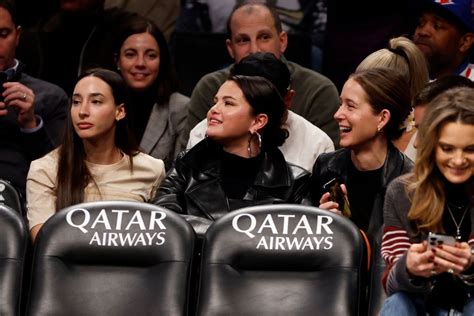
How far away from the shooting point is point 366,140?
4.75 metres

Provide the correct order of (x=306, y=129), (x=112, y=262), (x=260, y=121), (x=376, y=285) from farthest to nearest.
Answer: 1. (x=306, y=129)
2. (x=260, y=121)
3. (x=112, y=262)
4. (x=376, y=285)

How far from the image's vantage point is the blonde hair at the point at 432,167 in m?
3.76

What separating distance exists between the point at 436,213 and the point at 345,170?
1034mm

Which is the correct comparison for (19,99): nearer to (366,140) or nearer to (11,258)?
(11,258)

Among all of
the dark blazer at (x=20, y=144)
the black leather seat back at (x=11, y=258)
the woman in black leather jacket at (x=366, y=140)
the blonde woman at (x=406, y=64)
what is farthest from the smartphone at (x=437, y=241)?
the dark blazer at (x=20, y=144)

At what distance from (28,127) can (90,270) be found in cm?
133

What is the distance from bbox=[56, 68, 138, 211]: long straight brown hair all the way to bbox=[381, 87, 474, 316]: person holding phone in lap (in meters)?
1.43

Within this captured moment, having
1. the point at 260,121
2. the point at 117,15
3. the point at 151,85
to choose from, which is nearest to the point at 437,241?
the point at 260,121

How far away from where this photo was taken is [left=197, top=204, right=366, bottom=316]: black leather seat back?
4.07 metres

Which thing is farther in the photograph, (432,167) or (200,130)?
(200,130)

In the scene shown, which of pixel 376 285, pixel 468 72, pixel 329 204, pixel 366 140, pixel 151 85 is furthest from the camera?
pixel 151 85

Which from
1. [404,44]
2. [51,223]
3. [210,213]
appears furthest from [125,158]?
[404,44]

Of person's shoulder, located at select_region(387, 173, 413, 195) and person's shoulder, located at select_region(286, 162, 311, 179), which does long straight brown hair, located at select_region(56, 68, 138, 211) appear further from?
person's shoulder, located at select_region(387, 173, 413, 195)

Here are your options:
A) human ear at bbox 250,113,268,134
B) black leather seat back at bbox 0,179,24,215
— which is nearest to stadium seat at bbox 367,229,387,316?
human ear at bbox 250,113,268,134
